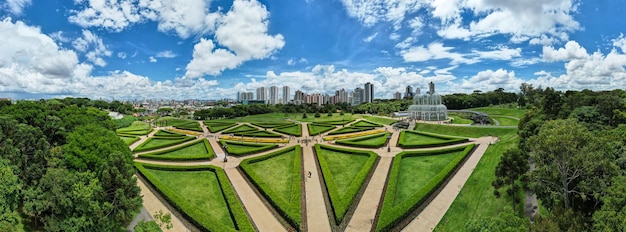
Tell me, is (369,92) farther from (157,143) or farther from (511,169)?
(511,169)

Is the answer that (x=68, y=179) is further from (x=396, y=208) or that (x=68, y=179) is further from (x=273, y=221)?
(x=396, y=208)

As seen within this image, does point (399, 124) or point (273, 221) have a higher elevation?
point (399, 124)

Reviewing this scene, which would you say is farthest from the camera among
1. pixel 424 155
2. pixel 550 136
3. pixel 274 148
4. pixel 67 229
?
pixel 274 148

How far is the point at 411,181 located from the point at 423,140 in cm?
1899

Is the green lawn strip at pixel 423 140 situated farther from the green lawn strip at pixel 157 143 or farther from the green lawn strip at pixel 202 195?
the green lawn strip at pixel 157 143

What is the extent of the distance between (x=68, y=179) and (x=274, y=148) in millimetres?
25451

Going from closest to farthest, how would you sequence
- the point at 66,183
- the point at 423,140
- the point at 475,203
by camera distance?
the point at 66,183 < the point at 475,203 < the point at 423,140

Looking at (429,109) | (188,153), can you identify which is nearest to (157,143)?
(188,153)

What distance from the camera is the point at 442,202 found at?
23.0 m

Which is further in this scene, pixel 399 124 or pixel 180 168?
pixel 399 124

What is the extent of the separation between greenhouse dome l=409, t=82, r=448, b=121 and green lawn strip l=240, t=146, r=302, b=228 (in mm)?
40711

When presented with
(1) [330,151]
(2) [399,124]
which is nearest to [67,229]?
(1) [330,151]

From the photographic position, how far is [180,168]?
31484 millimetres

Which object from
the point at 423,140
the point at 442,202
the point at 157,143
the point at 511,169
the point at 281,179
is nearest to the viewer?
the point at 511,169
